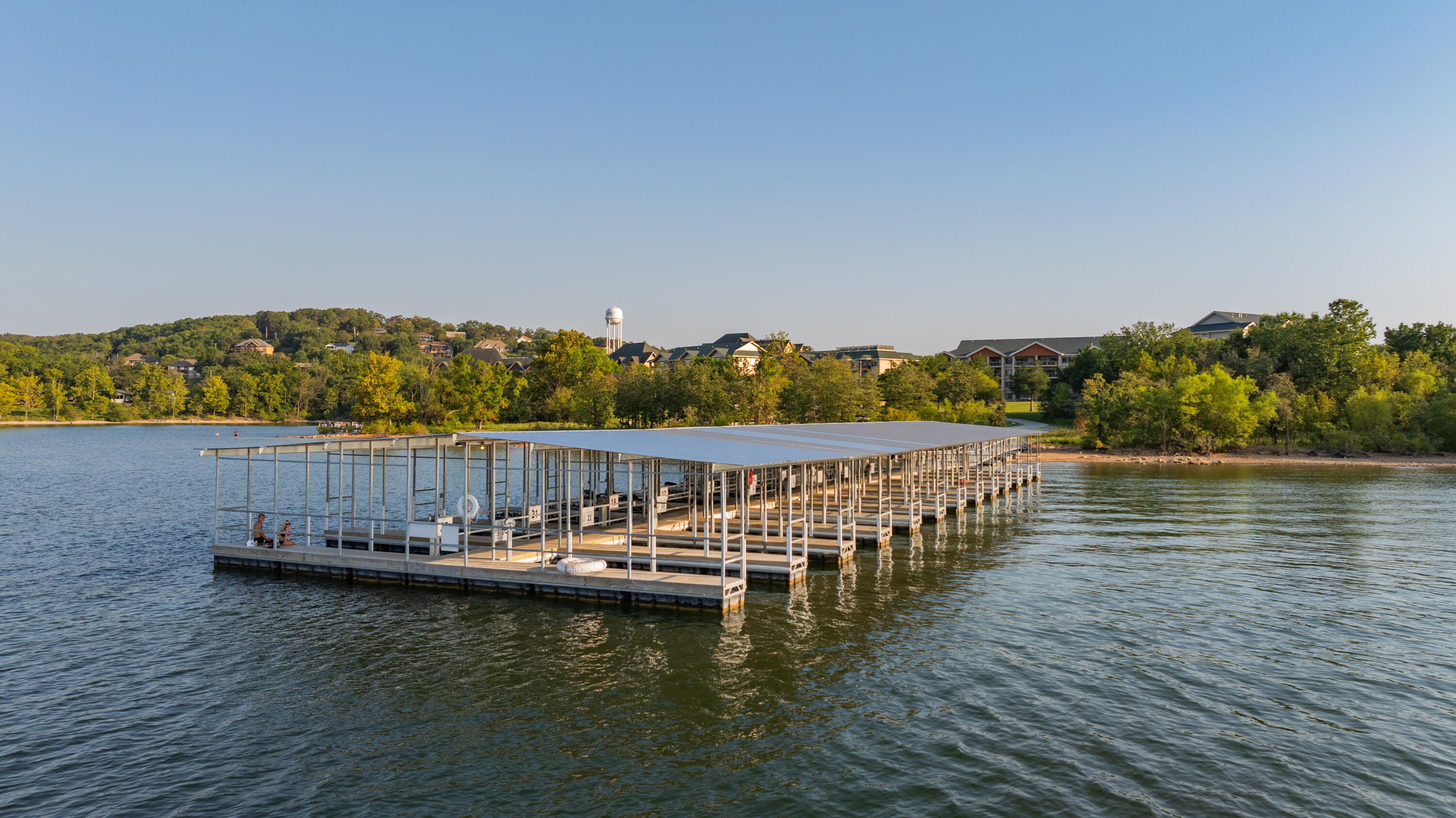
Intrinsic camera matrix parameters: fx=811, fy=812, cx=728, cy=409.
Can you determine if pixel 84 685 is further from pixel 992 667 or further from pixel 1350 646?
pixel 1350 646

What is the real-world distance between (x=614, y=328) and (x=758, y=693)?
175m

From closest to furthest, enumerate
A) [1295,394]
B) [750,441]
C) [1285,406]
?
[750,441] < [1285,406] < [1295,394]

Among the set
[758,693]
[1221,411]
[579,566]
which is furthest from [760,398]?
[758,693]

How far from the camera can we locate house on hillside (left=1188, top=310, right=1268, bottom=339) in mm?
137375

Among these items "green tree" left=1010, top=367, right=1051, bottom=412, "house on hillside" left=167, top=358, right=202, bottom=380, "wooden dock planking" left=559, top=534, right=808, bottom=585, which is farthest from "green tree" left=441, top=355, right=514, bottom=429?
"house on hillside" left=167, top=358, right=202, bottom=380

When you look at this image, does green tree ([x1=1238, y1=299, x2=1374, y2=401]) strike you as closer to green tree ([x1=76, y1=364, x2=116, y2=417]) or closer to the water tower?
the water tower

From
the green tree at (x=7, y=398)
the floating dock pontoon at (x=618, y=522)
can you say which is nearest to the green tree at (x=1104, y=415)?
the floating dock pontoon at (x=618, y=522)

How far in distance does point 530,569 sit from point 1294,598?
2347 centimetres

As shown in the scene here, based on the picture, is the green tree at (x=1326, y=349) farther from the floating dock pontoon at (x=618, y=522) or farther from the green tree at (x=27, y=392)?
A: the green tree at (x=27, y=392)

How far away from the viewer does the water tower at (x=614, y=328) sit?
611 ft

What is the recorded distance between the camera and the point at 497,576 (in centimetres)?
2386

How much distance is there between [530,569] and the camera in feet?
77.8

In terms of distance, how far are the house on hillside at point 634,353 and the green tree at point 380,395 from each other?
52865mm

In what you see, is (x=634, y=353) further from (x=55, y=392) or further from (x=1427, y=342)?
(x=1427, y=342)
